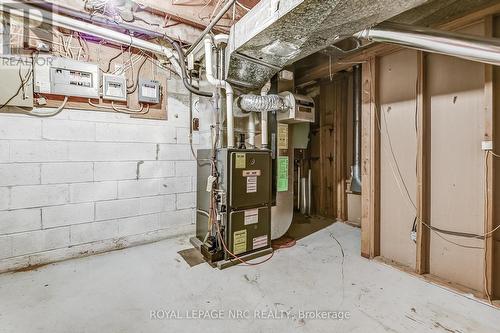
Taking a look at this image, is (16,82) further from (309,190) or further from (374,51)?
(309,190)

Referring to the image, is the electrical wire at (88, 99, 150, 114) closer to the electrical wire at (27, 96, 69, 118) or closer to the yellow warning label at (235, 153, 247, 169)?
the electrical wire at (27, 96, 69, 118)

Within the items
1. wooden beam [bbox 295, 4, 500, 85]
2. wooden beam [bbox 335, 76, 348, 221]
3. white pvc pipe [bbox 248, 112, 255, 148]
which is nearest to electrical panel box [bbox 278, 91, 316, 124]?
white pvc pipe [bbox 248, 112, 255, 148]

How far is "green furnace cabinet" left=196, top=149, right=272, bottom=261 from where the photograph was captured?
7.14 ft

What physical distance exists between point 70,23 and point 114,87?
1.95ft

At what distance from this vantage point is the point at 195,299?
1.67 meters

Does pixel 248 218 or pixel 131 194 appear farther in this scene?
pixel 131 194

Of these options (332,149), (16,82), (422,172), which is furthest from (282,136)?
(16,82)

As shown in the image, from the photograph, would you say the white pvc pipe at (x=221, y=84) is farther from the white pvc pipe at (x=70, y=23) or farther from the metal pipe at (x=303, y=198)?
the metal pipe at (x=303, y=198)

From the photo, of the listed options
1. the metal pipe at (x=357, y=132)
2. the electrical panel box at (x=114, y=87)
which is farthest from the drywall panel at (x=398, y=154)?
the electrical panel box at (x=114, y=87)

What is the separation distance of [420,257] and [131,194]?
2.76m

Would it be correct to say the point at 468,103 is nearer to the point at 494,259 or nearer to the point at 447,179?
the point at 447,179

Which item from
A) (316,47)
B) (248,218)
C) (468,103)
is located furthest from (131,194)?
(468,103)

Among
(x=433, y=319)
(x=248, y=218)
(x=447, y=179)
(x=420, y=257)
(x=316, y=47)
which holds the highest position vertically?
(x=316, y=47)

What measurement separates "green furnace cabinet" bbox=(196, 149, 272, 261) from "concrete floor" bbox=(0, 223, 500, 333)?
0.82 feet
